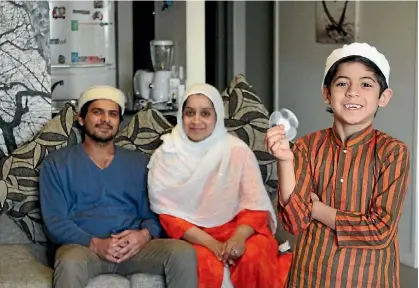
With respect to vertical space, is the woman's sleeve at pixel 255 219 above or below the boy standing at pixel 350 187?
below

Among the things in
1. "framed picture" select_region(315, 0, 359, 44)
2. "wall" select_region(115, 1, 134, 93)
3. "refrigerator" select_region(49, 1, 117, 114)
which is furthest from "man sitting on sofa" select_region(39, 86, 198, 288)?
"wall" select_region(115, 1, 134, 93)

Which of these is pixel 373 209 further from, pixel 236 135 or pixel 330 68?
pixel 236 135

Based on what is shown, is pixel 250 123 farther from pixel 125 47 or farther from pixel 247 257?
pixel 125 47

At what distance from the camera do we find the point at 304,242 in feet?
5.99

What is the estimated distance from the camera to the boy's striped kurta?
171cm

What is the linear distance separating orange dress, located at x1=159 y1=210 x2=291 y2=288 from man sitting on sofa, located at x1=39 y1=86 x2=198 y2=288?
0.23 feet

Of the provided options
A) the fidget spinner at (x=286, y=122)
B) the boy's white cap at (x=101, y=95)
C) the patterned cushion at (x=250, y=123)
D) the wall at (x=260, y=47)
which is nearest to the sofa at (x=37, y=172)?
the patterned cushion at (x=250, y=123)

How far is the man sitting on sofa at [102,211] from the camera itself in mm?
2840

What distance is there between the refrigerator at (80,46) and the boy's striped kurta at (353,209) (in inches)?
143

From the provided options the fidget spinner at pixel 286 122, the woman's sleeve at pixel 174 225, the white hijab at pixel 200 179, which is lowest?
the woman's sleeve at pixel 174 225

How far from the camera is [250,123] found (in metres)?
3.45

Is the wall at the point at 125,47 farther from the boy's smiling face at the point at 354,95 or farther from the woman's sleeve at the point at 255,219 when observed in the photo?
the boy's smiling face at the point at 354,95

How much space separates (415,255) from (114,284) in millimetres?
2032

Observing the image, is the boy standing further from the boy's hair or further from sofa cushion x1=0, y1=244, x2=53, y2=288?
sofa cushion x1=0, y1=244, x2=53, y2=288
